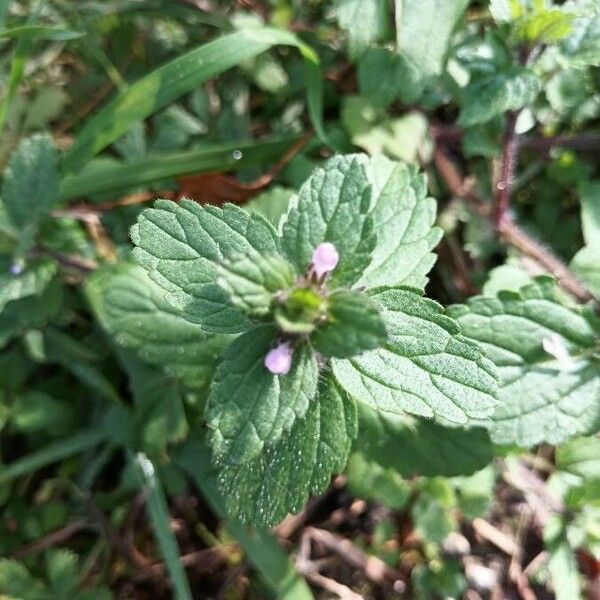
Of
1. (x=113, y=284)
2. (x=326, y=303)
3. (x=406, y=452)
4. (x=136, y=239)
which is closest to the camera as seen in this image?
(x=326, y=303)

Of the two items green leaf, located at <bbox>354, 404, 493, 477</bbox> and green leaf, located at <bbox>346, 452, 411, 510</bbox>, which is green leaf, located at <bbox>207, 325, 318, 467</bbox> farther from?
green leaf, located at <bbox>346, 452, 411, 510</bbox>

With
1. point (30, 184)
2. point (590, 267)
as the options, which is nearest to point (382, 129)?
point (590, 267)

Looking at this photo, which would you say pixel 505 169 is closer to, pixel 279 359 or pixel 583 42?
pixel 583 42

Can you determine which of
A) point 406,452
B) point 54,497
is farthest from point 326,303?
point 54,497

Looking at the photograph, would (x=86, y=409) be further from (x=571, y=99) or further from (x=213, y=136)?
(x=571, y=99)

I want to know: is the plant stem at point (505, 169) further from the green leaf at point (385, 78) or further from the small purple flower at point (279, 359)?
the small purple flower at point (279, 359)
